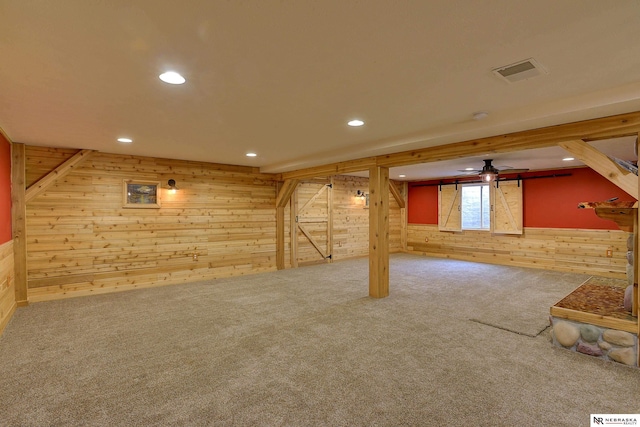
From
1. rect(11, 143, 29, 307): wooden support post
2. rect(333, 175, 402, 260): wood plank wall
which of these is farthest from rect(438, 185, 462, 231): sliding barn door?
rect(11, 143, 29, 307): wooden support post

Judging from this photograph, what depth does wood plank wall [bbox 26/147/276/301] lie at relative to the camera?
482cm

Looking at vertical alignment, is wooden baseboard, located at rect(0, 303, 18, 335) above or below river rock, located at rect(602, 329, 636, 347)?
below

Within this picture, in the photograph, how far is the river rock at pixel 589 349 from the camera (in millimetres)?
2902

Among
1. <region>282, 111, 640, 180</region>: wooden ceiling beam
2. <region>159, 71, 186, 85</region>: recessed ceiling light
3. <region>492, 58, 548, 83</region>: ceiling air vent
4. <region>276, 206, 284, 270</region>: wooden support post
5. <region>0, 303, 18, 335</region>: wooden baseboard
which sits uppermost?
<region>159, 71, 186, 85</region>: recessed ceiling light

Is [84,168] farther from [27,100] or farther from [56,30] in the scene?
[56,30]

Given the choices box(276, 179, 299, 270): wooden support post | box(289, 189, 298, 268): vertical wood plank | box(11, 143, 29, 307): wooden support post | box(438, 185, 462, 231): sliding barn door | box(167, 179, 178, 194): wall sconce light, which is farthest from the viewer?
box(438, 185, 462, 231): sliding barn door

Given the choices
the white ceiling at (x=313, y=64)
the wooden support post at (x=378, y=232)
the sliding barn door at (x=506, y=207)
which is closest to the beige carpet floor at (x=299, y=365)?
the wooden support post at (x=378, y=232)

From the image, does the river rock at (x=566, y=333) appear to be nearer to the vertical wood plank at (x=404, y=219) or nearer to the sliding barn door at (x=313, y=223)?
the sliding barn door at (x=313, y=223)

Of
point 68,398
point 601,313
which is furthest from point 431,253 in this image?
point 68,398

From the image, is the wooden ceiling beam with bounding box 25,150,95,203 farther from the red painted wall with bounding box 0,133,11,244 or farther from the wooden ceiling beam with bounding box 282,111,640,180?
the wooden ceiling beam with bounding box 282,111,640,180

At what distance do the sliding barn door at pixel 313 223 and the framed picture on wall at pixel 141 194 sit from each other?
10.2 feet

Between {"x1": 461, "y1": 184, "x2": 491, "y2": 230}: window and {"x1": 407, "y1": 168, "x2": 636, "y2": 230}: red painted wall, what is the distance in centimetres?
91

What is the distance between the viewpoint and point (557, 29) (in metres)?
1.61

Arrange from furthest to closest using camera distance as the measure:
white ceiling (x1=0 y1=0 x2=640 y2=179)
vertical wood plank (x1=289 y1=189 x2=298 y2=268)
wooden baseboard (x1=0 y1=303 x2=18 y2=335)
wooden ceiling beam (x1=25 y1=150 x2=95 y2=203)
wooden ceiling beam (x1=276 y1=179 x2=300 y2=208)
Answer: vertical wood plank (x1=289 y1=189 x2=298 y2=268) → wooden ceiling beam (x1=276 y1=179 x2=300 y2=208) → wooden ceiling beam (x1=25 y1=150 x2=95 y2=203) → wooden baseboard (x1=0 y1=303 x2=18 y2=335) → white ceiling (x1=0 y1=0 x2=640 y2=179)
